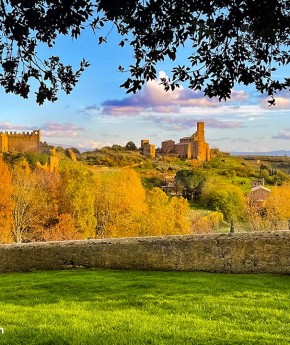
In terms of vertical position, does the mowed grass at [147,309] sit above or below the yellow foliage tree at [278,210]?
above

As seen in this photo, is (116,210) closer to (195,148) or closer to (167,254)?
(167,254)

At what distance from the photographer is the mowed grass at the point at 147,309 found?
7164 mm

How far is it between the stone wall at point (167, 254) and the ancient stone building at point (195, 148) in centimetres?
8849

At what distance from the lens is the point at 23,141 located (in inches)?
3209

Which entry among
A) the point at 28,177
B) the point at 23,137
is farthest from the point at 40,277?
the point at 23,137

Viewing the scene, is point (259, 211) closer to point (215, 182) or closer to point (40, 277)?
point (215, 182)

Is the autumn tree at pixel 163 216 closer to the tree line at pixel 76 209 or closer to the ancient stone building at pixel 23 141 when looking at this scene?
the tree line at pixel 76 209

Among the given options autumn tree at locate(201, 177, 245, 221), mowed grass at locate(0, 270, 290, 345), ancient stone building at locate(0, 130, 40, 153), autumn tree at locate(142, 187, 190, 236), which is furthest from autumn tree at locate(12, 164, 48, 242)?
ancient stone building at locate(0, 130, 40, 153)

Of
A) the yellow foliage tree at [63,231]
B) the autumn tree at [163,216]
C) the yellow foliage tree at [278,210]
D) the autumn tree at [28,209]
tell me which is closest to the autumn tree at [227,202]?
the yellow foliage tree at [278,210]

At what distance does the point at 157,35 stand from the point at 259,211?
46.8 metres

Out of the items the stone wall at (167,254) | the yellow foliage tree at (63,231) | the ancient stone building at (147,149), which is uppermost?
the ancient stone building at (147,149)

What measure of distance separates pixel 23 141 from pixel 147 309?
2975 inches

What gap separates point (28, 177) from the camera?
39375 millimetres

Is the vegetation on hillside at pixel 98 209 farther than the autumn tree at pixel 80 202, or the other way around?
the autumn tree at pixel 80 202
